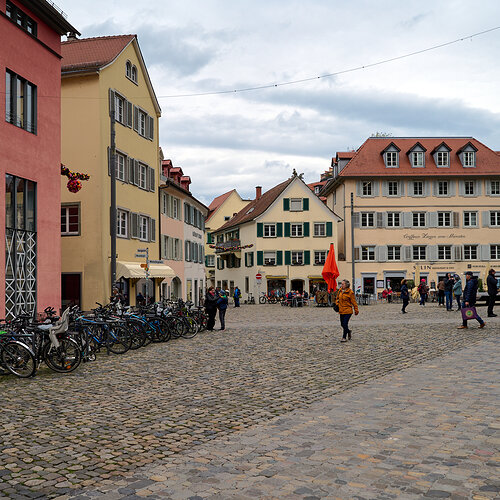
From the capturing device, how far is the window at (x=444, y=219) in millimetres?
61562

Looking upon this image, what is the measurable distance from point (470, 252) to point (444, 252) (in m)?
2.38

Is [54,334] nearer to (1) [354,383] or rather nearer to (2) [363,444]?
(1) [354,383]

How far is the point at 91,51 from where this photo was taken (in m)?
31.8

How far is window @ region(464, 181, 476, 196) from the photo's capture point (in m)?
62.0

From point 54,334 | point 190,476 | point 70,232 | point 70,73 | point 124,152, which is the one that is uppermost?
point 70,73

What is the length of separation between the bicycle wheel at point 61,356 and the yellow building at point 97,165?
53.2ft

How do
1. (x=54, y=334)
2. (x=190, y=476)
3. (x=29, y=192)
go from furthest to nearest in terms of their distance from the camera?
(x=29, y=192), (x=54, y=334), (x=190, y=476)

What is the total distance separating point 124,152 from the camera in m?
31.5

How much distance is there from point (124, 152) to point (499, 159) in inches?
1688

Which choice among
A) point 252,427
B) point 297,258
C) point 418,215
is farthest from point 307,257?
point 252,427

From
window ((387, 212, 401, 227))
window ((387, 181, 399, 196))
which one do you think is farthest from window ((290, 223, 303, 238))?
window ((387, 181, 399, 196))

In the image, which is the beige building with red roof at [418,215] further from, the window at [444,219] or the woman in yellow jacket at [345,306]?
the woman in yellow jacket at [345,306]

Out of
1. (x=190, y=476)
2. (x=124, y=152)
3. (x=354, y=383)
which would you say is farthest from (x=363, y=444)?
(x=124, y=152)

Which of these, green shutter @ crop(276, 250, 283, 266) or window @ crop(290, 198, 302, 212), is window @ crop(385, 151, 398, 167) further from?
green shutter @ crop(276, 250, 283, 266)
